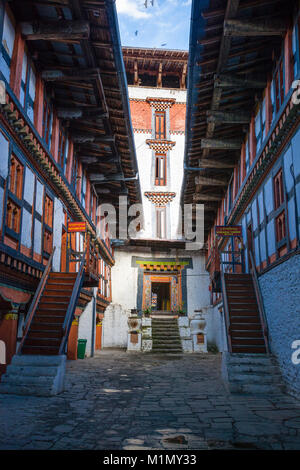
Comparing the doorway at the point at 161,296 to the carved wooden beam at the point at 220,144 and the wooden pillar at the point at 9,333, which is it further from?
the wooden pillar at the point at 9,333

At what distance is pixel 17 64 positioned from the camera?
8.48 m

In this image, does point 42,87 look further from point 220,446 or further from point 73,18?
point 220,446

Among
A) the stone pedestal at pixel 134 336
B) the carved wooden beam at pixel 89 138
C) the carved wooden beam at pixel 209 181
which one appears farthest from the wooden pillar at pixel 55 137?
the stone pedestal at pixel 134 336

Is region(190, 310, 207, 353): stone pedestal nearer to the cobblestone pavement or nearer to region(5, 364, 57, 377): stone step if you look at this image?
the cobblestone pavement

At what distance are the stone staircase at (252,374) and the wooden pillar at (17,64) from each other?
7.40 metres

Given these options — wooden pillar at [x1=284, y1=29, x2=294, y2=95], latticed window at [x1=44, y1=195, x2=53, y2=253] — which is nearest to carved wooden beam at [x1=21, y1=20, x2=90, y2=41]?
latticed window at [x1=44, y1=195, x2=53, y2=253]

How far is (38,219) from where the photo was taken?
10109 mm

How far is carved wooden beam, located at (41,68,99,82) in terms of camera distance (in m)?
10.0

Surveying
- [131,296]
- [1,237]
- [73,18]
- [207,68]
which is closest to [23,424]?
[1,237]

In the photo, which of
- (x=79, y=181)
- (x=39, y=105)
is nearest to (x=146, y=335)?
(x=79, y=181)

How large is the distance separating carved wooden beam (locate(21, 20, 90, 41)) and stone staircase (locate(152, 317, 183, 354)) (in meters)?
12.5

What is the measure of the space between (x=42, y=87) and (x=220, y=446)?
9308mm

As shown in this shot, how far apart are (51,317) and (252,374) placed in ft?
15.0

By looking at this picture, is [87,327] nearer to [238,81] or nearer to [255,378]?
[255,378]
